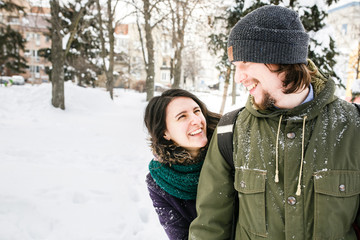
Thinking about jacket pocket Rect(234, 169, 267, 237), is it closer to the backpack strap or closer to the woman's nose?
the backpack strap

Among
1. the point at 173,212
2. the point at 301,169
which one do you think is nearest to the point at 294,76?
the point at 301,169

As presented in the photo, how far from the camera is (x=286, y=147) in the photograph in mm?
1225

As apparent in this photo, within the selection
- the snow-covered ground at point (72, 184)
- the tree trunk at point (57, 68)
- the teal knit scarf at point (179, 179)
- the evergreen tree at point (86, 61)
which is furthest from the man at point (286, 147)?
the evergreen tree at point (86, 61)

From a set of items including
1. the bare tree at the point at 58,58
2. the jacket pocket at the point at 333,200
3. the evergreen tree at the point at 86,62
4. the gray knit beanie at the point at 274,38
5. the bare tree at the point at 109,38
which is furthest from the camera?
the evergreen tree at the point at 86,62

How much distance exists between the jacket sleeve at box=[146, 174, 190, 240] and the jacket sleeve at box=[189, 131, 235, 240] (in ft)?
1.63

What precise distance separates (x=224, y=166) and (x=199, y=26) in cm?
1183

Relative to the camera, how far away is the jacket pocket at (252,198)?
4.19 ft

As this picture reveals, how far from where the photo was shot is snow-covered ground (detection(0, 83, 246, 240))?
9.99 ft

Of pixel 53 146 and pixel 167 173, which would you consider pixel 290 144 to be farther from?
pixel 53 146

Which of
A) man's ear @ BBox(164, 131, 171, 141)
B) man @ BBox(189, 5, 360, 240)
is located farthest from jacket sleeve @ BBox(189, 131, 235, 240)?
man's ear @ BBox(164, 131, 171, 141)

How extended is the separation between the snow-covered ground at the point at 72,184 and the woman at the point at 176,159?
123 centimetres

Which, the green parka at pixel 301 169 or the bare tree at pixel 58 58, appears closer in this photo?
the green parka at pixel 301 169

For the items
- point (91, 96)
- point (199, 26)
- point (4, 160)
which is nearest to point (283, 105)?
point (4, 160)

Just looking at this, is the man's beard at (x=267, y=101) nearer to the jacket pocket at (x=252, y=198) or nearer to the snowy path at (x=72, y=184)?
the jacket pocket at (x=252, y=198)
